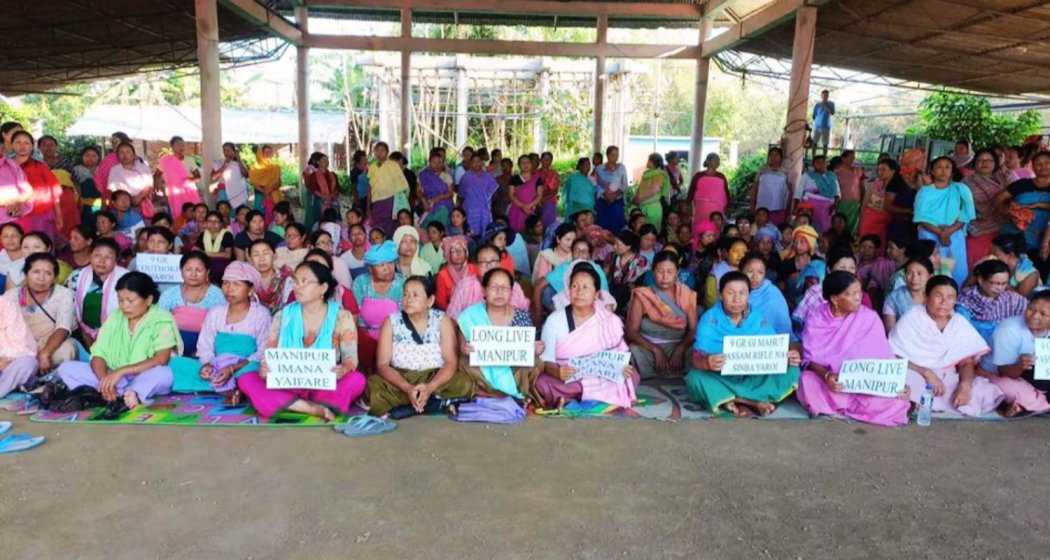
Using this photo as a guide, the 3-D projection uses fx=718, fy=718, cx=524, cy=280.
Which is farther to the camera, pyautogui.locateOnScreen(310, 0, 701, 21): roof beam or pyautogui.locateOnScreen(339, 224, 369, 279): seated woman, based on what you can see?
pyautogui.locateOnScreen(310, 0, 701, 21): roof beam

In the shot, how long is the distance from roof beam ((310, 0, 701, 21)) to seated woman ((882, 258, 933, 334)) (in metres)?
8.45

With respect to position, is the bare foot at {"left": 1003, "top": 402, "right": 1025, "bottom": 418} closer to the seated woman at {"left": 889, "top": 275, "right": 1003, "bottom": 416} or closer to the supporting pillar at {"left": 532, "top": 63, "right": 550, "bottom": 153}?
the seated woman at {"left": 889, "top": 275, "right": 1003, "bottom": 416}

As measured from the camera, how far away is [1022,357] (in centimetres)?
416

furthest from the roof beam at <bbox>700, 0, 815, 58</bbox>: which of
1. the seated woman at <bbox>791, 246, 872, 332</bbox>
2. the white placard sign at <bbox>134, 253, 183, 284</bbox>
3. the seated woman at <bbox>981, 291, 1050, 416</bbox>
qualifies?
the white placard sign at <bbox>134, 253, 183, 284</bbox>

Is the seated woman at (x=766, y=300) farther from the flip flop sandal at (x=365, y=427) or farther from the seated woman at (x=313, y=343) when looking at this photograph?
the seated woman at (x=313, y=343)

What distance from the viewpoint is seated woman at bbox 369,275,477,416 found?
401 cm

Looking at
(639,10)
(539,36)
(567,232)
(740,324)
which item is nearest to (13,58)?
(639,10)

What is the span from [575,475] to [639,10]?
10.3m

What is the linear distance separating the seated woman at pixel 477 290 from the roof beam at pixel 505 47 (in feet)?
23.8

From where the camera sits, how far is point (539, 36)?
90.9 ft

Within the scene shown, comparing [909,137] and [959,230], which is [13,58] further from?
[909,137]

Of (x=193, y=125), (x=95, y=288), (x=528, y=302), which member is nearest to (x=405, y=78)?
(x=528, y=302)

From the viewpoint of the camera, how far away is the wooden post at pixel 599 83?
39.5 ft

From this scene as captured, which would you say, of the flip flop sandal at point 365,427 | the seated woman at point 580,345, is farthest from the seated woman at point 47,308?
the seated woman at point 580,345
